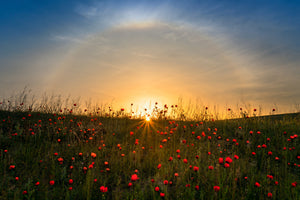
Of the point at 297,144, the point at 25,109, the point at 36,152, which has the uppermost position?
the point at 25,109

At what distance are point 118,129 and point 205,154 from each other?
321cm

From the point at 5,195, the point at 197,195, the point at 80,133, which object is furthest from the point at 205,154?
the point at 5,195

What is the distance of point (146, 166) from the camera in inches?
191

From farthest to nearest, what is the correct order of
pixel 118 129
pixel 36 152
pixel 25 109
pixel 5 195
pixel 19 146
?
pixel 25 109, pixel 118 129, pixel 19 146, pixel 36 152, pixel 5 195

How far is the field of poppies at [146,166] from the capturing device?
3780 millimetres

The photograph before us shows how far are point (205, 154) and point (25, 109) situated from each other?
28.4 ft

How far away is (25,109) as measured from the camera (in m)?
10.2

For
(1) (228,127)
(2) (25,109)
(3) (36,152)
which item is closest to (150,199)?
(3) (36,152)

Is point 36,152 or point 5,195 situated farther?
point 36,152

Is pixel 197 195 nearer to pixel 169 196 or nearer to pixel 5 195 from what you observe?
pixel 169 196

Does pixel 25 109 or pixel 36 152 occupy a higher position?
pixel 25 109

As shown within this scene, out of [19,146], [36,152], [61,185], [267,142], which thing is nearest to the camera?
[61,185]

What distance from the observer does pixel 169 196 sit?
12.3 ft

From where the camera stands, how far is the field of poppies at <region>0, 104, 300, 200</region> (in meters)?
3.78
